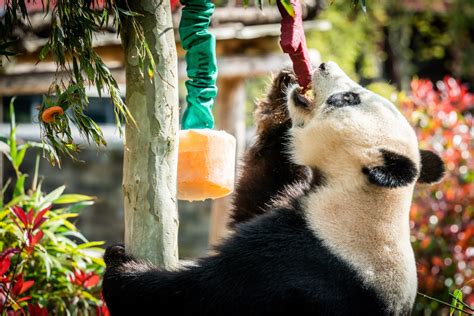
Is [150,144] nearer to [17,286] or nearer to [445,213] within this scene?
[17,286]

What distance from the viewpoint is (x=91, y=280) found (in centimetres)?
352

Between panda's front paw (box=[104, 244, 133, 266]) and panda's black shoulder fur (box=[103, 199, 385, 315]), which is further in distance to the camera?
panda's front paw (box=[104, 244, 133, 266])

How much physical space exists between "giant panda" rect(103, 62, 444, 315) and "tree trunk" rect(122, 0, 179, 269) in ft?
0.37

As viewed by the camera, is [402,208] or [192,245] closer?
[402,208]

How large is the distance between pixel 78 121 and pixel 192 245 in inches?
307

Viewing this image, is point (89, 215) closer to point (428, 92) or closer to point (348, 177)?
point (428, 92)

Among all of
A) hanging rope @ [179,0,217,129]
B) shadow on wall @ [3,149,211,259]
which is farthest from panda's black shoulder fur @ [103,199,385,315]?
shadow on wall @ [3,149,211,259]

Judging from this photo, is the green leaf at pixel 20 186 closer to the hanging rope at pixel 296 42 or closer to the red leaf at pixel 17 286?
the red leaf at pixel 17 286

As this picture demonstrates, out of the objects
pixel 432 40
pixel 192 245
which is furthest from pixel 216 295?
pixel 432 40

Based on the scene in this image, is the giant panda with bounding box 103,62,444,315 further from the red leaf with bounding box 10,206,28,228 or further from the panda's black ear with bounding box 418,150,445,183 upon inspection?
the red leaf with bounding box 10,206,28,228

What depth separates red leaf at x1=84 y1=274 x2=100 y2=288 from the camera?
3502mm

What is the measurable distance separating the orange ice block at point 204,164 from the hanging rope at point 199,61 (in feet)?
0.33

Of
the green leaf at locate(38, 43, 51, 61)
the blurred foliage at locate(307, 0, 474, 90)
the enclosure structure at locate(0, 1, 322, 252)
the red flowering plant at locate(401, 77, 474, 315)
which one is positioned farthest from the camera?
the blurred foliage at locate(307, 0, 474, 90)

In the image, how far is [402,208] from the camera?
8.94 feet
